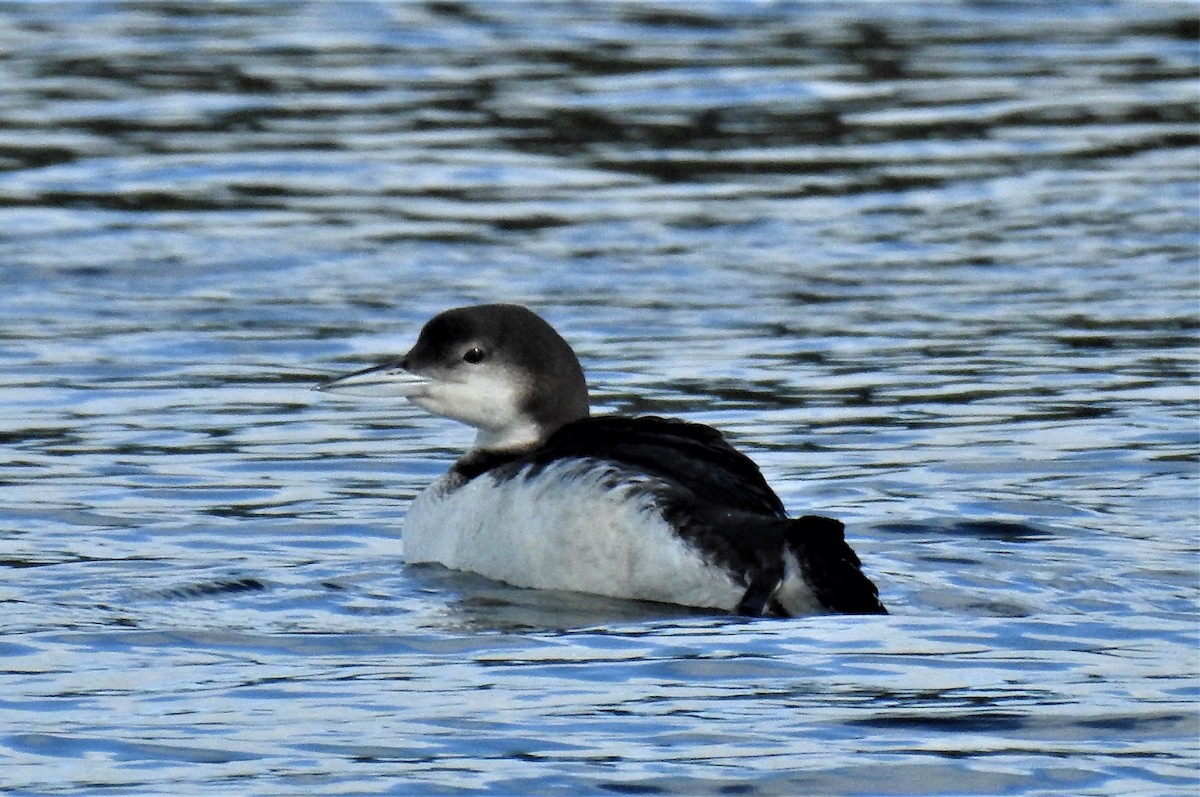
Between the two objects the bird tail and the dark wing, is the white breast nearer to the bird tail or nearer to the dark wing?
the dark wing

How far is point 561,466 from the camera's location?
26.0ft

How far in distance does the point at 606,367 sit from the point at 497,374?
314 centimetres

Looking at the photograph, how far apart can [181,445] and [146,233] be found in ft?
15.0

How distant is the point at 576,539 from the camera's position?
7.78 m

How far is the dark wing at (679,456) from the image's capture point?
25.4 ft

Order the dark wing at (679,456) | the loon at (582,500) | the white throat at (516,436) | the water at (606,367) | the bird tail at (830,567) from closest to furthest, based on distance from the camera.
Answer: the water at (606,367) → the bird tail at (830,567) → the loon at (582,500) → the dark wing at (679,456) → the white throat at (516,436)

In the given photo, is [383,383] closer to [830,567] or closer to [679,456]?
[679,456]

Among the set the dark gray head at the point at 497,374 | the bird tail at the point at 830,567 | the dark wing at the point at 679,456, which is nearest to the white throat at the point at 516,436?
the dark gray head at the point at 497,374

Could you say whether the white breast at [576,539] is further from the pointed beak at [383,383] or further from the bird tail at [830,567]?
the pointed beak at [383,383]

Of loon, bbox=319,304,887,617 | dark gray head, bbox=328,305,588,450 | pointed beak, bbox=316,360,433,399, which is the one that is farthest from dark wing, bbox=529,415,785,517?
pointed beak, bbox=316,360,433,399

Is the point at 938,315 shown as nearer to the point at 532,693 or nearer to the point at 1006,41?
the point at 532,693

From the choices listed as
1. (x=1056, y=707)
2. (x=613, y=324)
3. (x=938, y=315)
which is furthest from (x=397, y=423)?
(x=1056, y=707)

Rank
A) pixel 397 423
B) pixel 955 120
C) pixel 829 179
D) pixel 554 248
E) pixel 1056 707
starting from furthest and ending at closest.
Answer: pixel 955 120 < pixel 829 179 < pixel 554 248 < pixel 397 423 < pixel 1056 707

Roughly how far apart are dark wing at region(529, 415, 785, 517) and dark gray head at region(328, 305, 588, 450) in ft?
1.59
